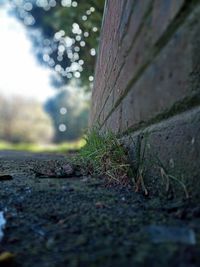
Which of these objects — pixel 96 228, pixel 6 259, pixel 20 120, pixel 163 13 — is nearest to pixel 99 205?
pixel 96 228

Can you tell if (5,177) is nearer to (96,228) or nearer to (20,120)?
(96,228)

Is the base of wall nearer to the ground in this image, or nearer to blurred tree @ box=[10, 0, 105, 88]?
the ground

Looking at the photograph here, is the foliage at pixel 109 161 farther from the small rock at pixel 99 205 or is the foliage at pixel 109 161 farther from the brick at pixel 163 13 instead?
the brick at pixel 163 13

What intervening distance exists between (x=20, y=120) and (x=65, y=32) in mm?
21946

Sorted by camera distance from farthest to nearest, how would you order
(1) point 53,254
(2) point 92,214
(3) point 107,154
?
(3) point 107,154 → (2) point 92,214 → (1) point 53,254

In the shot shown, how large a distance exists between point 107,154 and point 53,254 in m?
1.03

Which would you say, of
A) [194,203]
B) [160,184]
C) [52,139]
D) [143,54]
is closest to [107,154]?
[160,184]

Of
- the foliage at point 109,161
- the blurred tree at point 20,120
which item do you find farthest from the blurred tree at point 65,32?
the blurred tree at point 20,120

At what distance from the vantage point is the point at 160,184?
1.24m

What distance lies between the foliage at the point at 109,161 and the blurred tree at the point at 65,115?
27275mm

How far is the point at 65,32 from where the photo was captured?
8.38m

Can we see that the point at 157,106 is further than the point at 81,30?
No

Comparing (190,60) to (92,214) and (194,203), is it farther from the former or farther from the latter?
(92,214)

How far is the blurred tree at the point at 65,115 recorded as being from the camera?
3161 centimetres
